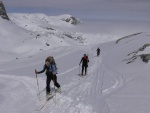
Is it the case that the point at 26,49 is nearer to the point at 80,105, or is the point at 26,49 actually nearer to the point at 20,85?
the point at 20,85

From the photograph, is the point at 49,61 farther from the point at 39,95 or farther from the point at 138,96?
the point at 138,96

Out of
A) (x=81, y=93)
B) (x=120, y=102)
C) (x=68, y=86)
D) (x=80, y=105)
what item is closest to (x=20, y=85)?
(x=68, y=86)

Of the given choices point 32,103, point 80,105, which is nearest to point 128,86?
point 80,105

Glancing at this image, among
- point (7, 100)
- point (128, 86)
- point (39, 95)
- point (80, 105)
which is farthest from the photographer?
point (128, 86)

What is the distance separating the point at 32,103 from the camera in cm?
1276

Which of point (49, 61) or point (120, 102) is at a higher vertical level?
point (49, 61)

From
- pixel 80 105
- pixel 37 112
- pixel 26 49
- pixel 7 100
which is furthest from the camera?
pixel 26 49

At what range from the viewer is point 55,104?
1255cm

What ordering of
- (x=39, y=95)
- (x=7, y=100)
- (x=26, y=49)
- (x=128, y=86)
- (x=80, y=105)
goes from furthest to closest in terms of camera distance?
(x=26, y=49), (x=128, y=86), (x=39, y=95), (x=7, y=100), (x=80, y=105)

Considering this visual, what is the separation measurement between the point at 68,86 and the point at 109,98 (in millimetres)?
3937

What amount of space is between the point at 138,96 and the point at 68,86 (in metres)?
4.75

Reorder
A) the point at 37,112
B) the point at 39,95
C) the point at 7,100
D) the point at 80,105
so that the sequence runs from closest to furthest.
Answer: the point at 37,112 < the point at 80,105 < the point at 7,100 < the point at 39,95

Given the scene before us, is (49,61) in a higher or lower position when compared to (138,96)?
higher

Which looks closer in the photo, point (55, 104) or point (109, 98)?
point (55, 104)
